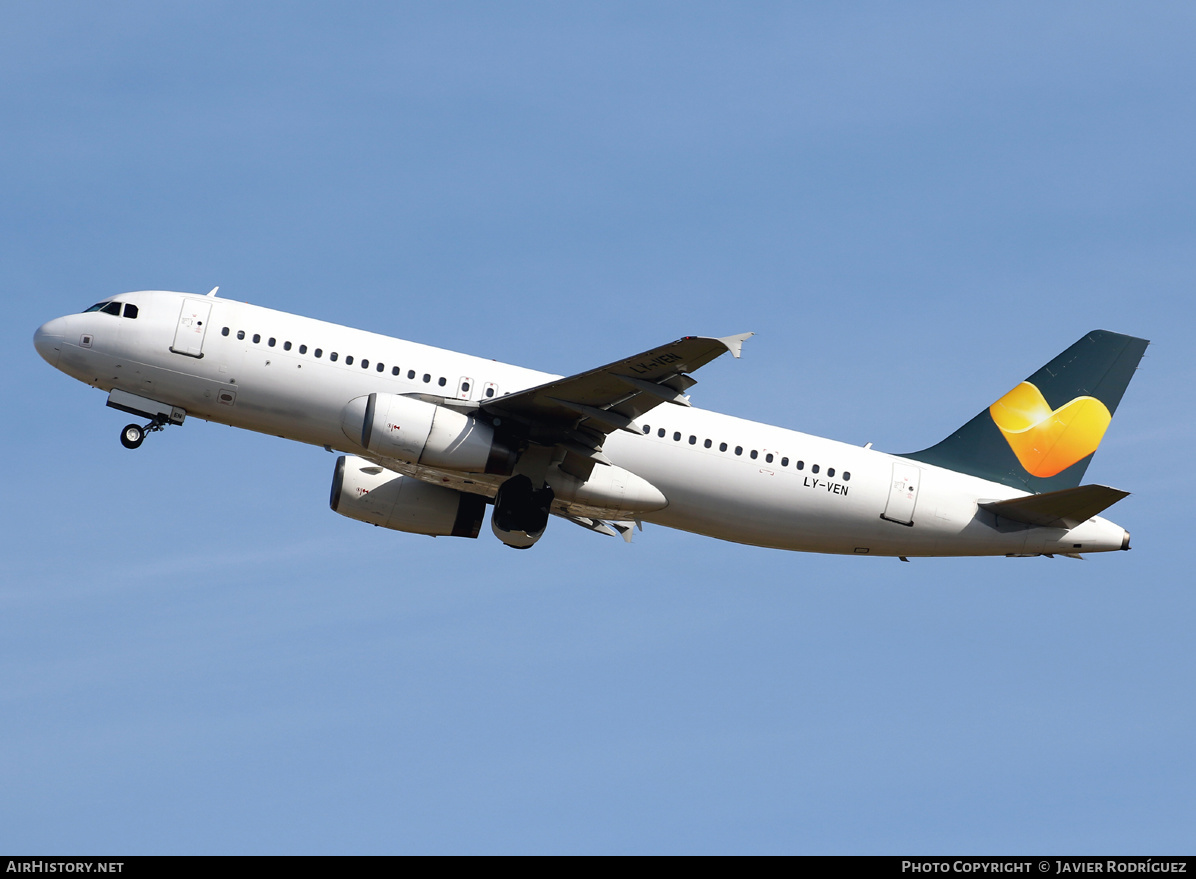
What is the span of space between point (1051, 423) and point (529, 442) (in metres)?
15.2

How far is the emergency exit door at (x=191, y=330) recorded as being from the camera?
108 feet

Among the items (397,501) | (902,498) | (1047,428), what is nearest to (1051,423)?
(1047,428)

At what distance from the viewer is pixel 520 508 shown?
33.0 meters

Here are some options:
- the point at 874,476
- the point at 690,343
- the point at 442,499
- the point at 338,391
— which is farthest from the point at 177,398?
the point at 874,476

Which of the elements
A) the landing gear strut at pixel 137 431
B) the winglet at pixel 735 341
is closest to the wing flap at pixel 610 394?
the winglet at pixel 735 341

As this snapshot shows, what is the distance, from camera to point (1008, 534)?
114 feet

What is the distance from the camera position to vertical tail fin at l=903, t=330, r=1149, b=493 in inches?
1447

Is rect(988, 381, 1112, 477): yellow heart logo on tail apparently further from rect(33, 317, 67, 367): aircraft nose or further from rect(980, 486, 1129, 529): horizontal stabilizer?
rect(33, 317, 67, 367): aircraft nose

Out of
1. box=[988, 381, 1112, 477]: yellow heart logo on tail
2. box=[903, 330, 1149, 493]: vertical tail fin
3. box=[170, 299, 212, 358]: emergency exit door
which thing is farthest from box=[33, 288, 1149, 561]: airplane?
box=[988, 381, 1112, 477]: yellow heart logo on tail

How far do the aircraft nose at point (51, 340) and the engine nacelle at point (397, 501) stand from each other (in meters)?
7.67

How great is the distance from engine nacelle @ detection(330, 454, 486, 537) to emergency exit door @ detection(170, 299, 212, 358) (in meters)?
5.36

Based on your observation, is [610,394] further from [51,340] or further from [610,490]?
[51,340]
